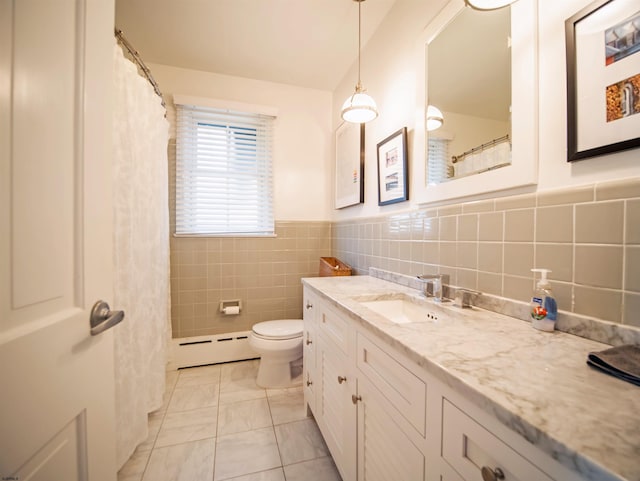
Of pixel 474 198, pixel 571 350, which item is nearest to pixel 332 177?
pixel 474 198

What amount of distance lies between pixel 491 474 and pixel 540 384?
183 millimetres

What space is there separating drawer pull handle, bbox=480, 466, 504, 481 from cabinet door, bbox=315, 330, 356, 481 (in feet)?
1.81

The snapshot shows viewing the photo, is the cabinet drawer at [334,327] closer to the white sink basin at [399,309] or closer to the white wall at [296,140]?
the white sink basin at [399,309]

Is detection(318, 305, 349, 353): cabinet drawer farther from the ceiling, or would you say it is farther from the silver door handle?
the ceiling

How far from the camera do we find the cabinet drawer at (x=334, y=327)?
1.06 m

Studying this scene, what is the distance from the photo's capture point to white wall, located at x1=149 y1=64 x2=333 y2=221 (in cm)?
237

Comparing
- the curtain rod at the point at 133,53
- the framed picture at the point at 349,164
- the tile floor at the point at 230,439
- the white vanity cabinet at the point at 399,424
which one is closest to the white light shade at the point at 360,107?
the framed picture at the point at 349,164

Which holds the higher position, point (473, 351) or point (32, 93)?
point (32, 93)

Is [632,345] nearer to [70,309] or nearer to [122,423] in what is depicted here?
[70,309]

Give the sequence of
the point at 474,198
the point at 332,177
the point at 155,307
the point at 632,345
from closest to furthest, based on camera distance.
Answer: the point at 632,345
the point at 474,198
the point at 155,307
the point at 332,177

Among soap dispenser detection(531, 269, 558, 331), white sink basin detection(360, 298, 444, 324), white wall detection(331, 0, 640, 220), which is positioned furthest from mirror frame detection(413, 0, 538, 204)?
white sink basin detection(360, 298, 444, 324)

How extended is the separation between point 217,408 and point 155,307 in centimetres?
79

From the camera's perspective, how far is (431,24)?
1.28m

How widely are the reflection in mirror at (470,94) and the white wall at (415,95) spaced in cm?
10
